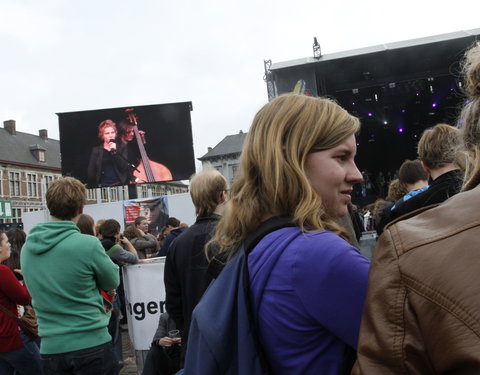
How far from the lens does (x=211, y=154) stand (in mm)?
62812

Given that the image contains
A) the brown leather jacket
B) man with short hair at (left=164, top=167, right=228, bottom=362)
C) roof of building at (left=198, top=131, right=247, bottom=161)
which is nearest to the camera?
the brown leather jacket

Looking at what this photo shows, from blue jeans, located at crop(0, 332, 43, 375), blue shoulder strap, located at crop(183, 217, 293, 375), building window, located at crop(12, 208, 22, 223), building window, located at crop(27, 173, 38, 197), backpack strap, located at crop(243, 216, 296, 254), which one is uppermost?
building window, located at crop(27, 173, 38, 197)

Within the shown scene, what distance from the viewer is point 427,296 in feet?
2.35

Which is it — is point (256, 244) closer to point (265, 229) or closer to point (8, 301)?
point (265, 229)

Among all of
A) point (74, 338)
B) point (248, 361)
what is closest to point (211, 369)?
point (248, 361)

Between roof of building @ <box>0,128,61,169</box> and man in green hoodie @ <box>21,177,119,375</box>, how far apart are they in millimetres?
49729

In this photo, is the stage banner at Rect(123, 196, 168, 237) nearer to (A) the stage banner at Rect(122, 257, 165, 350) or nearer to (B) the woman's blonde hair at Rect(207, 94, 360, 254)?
(A) the stage banner at Rect(122, 257, 165, 350)

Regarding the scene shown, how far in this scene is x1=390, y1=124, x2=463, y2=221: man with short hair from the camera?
2.62 meters

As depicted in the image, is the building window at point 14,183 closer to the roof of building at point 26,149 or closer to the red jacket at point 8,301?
the roof of building at point 26,149

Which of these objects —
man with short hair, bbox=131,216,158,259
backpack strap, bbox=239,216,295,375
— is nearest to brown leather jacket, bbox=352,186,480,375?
backpack strap, bbox=239,216,295,375

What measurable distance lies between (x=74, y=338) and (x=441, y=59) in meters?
10.0

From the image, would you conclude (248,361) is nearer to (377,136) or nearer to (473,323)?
(473,323)

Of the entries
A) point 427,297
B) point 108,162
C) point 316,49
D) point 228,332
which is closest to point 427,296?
→ point 427,297

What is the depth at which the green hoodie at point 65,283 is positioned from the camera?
9.58 feet
